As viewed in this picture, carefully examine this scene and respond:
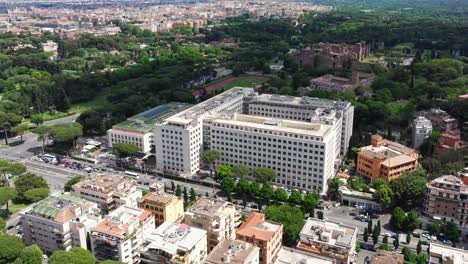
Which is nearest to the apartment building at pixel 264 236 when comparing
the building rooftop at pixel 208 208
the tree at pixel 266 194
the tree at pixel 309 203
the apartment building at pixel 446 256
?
the building rooftop at pixel 208 208

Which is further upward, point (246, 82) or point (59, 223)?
point (246, 82)

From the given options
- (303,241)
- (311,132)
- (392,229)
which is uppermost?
(311,132)

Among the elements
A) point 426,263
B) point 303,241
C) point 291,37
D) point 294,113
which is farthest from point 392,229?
point 291,37

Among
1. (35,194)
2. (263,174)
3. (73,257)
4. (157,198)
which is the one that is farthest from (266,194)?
(35,194)

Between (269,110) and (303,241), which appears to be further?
(269,110)

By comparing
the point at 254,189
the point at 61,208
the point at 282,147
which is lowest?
the point at 254,189

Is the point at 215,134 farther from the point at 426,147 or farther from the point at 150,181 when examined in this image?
the point at 426,147

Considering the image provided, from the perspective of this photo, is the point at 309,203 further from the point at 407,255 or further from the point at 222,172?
the point at 222,172
